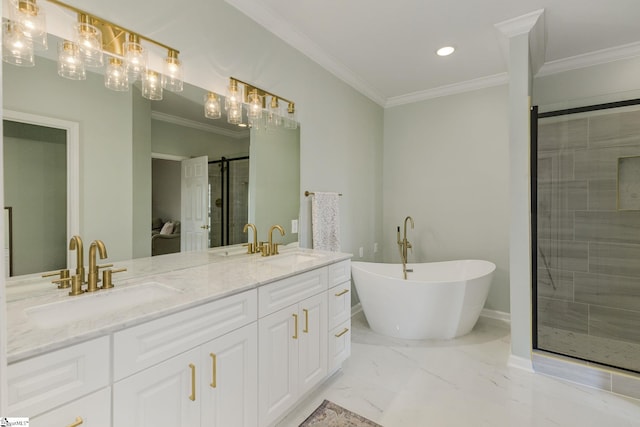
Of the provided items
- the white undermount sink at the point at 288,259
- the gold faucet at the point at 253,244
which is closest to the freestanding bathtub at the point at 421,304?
the white undermount sink at the point at 288,259

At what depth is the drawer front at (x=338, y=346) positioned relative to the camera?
2.02 meters

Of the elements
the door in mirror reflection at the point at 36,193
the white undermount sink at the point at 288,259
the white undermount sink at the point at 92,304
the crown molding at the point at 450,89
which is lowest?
the white undermount sink at the point at 92,304

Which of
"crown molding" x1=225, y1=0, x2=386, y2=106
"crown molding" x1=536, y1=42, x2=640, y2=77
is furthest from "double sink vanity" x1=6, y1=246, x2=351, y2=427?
"crown molding" x1=536, y1=42, x2=640, y2=77

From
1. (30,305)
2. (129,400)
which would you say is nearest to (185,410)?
(129,400)

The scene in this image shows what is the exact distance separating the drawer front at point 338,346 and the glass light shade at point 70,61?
1.92 meters

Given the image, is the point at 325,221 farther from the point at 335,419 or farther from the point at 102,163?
the point at 102,163

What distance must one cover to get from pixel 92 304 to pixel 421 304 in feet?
7.50

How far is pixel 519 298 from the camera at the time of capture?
2320 mm

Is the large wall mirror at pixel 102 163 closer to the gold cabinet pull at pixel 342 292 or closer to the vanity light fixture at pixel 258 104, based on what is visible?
the vanity light fixture at pixel 258 104

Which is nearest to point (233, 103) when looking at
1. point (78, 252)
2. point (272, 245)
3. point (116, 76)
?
point (116, 76)

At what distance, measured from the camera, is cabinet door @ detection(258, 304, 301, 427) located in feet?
4.98

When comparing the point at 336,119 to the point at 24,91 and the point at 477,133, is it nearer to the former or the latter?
the point at 477,133

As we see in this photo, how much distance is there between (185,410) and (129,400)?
24cm

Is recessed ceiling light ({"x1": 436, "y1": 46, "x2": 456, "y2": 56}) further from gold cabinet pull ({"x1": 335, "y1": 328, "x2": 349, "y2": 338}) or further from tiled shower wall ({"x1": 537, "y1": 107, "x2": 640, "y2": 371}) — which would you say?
gold cabinet pull ({"x1": 335, "y1": 328, "x2": 349, "y2": 338})
